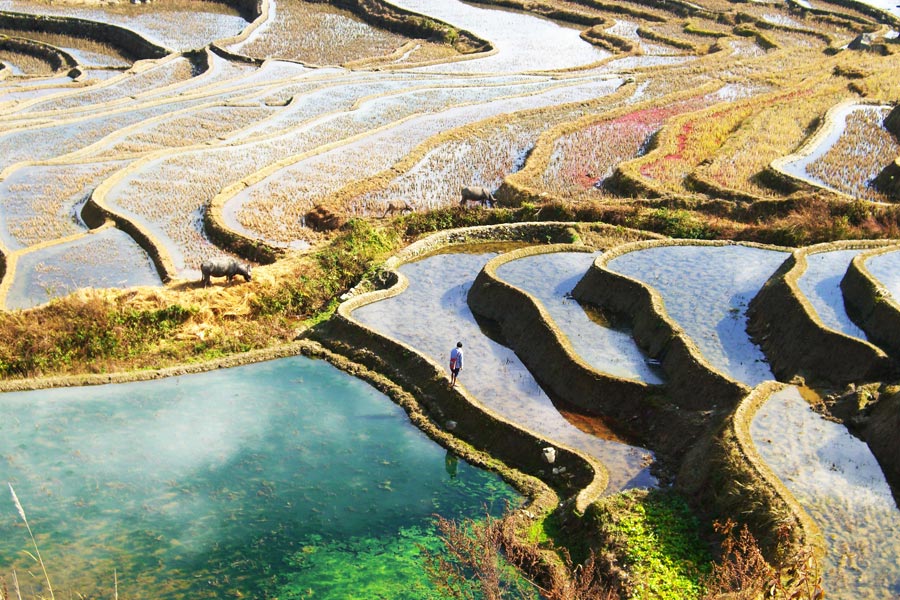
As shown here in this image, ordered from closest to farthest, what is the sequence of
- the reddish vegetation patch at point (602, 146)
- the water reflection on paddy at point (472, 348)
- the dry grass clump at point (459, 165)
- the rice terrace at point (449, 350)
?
the rice terrace at point (449, 350)
the water reflection on paddy at point (472, 348)
the dry grass clump at point (459, 165)
the reddish vegetation patch at point (602, 146)

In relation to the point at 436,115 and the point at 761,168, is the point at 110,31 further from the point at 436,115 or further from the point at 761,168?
the point at 761,168

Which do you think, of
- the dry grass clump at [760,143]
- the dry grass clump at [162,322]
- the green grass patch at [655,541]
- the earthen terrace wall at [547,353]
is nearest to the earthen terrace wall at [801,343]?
the earthen terrace wall at [547,353]

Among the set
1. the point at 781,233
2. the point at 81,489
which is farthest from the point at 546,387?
the point at 781,233

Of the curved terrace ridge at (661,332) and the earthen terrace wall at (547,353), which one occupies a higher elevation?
Result: the curved terrace ridge at (661,332)

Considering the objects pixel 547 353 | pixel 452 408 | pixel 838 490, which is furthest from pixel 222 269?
pixel 838 490

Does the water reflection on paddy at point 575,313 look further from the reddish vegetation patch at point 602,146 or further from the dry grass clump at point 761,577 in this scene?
the reddish vegetation patch at point 602,146

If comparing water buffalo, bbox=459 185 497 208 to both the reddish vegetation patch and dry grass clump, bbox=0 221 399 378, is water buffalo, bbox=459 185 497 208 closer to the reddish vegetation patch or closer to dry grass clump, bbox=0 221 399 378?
the reddish vegetation patch

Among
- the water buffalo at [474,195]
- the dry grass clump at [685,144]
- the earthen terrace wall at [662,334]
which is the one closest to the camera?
the earthen terrace wall at [662,334]
